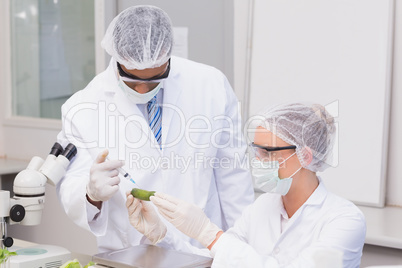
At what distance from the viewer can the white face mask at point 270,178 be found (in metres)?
1.75

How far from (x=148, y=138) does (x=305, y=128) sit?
1.88 ft

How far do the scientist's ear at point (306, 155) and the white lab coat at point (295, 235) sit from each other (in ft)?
0.29

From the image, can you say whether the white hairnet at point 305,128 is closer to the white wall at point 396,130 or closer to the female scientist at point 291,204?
the female scientist at point 291,204

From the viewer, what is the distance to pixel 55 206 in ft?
12.8

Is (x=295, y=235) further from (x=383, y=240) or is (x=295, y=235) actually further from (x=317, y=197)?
(x=383, y=240)

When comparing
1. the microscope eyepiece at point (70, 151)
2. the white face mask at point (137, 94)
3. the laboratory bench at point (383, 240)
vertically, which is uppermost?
the white face mask at point (137, 94)

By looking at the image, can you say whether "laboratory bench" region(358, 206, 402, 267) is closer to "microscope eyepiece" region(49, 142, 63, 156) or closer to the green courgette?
the green courgette

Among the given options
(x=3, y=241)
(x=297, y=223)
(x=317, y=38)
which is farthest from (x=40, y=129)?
(x=297, y=223)

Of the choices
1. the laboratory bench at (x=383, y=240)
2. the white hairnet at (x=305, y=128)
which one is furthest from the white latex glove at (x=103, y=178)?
the laboratory bench at (x=383, y=240)

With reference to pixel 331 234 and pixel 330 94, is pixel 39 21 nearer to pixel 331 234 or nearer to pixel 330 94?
pixel 330 94

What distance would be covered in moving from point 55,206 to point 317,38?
203cm

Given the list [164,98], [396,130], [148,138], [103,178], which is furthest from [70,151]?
[396,130]

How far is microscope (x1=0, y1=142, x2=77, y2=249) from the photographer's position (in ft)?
5.81

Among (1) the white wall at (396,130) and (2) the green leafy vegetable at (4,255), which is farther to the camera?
(1) the white wall at (396,130)
